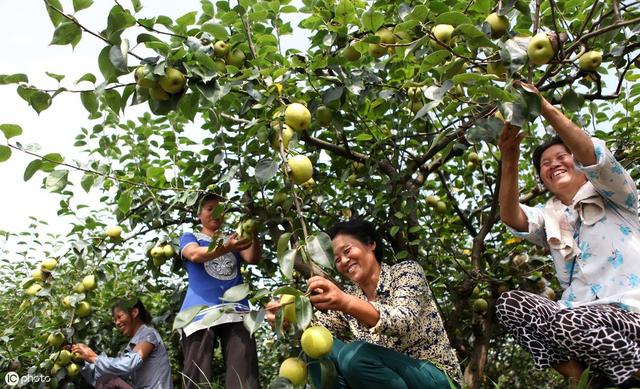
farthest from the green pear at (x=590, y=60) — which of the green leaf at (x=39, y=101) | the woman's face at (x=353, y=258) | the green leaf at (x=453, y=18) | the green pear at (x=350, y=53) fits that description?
the green leaf at (x=39, y=101)

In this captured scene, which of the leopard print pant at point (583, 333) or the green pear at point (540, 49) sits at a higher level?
the green pear at point (540, 49)

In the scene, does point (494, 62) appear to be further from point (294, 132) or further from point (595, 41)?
point (595, 41)

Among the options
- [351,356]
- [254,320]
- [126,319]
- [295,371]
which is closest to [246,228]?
[351,356]

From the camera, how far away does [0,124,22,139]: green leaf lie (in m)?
1.83

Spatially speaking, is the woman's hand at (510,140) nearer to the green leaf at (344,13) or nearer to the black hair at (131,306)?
the green leaf at (344,13)

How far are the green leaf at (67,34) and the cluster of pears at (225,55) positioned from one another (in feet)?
1.82

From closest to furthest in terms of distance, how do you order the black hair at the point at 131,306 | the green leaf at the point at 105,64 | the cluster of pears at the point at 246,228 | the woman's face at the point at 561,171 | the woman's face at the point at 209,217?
1. the green leaf at the point at 105,64
2. the woman's face at the point at 561,171
3. the cluster of pears at the point at 246,228
4. the woman's face at the point at 209,217
5. the black hair at the point at 131,306

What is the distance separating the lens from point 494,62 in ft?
5.62

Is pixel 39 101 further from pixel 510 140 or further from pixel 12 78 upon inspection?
pixel 510 140

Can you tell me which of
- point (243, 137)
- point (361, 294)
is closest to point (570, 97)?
point (361, 294)

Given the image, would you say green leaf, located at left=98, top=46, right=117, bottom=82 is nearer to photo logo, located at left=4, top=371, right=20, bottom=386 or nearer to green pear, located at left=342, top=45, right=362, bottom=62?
green pear, located at left=342, top=45, right=362, bottom=62

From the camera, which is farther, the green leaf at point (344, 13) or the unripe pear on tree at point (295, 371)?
the green leaf at point (344, 13)

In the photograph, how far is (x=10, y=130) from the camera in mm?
1848

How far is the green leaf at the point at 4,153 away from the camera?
1862mm
